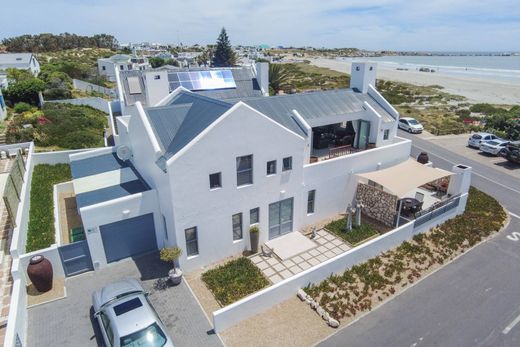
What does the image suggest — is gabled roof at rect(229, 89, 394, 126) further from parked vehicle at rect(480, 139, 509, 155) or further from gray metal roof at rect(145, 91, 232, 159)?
parked vehicle at rect(480, 139, 509, 155)

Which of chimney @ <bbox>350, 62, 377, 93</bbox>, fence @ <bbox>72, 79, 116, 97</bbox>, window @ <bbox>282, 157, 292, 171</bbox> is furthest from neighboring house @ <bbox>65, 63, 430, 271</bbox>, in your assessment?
fence @ <bbox>72, 79, 116, 97</bbox>

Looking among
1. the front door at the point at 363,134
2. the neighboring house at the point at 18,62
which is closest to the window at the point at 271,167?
the front door at the point at 363,134

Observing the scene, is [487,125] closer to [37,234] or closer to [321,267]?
[321,267]

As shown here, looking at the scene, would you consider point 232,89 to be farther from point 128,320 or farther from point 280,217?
point 128,320

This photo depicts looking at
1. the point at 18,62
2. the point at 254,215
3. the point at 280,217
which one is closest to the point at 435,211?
the point at 280,217

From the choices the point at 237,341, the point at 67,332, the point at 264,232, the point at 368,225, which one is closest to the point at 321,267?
the point at 264,232

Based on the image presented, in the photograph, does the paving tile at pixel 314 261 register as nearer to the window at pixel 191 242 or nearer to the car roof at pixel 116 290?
the window at pixel 191 242
